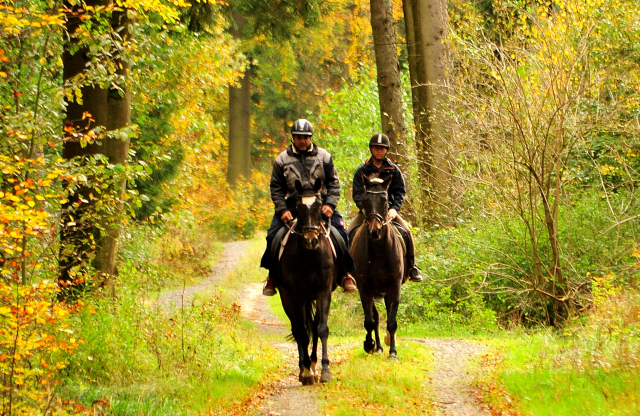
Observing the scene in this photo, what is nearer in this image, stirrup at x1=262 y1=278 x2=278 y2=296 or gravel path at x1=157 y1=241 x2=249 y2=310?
stirrup at x1=262 y1=278 x2=278 y2=296

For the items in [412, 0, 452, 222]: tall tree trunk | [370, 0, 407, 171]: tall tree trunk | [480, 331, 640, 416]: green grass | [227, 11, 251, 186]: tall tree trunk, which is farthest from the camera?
[227, 11, 251, 186]: tall tree trunk

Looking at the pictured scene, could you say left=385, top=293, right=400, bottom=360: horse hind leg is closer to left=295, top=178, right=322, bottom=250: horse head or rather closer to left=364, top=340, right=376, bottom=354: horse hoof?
left=364, top=340, right=376, bottom=354: horse hoof

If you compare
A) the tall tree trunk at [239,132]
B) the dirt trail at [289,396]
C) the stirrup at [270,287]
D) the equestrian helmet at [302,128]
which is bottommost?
the dirt trail at [289,396]

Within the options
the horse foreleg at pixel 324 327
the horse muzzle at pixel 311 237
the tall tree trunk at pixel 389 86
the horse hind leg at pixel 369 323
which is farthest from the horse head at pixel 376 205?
the tall tree trunk at pixel 389 86

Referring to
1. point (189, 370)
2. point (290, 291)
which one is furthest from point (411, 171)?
point (189, 370)

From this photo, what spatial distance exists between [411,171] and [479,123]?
21.3ft

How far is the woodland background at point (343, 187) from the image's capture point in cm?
782

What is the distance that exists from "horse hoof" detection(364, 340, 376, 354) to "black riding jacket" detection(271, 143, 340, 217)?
2.53 metres

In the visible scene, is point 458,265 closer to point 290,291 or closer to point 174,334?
point 290,291

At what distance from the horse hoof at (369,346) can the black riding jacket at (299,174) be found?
99.5 inches

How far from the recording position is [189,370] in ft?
29.5

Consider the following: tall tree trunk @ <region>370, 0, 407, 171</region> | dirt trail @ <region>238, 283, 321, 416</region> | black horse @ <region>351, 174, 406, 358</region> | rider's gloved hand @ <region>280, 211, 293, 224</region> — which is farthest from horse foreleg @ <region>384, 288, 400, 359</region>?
tall tree trunk @ <region>370, 0, 407, 171</region>

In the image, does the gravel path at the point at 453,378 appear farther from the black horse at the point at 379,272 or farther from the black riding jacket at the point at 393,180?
the black riding jacket at the point at 393,180

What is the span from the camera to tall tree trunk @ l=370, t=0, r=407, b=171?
19562 mm
